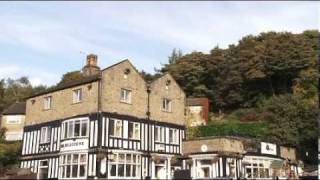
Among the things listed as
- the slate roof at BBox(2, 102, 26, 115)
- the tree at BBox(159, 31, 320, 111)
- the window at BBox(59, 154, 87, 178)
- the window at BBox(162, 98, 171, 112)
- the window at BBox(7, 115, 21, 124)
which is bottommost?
the window at BBox(59, 154, 87, 178)

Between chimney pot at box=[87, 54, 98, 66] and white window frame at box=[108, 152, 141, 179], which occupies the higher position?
chimney pot at box=[87, 54, 98, 66]

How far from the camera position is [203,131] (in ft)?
147

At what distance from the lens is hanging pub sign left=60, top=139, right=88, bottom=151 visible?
31.7 meters

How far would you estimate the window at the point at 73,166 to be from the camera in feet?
103

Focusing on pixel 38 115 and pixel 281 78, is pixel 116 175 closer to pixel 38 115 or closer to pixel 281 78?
pixel 38 115

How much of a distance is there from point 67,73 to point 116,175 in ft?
119

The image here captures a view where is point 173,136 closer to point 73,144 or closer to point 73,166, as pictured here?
point 73,144

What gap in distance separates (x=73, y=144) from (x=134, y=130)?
4.36m

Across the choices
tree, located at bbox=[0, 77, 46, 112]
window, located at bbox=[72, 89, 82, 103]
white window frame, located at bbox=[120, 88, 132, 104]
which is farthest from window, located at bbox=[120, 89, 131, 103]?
tree, located at bbox=[0, 77, 46, 112]

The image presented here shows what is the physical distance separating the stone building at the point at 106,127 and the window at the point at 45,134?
75 millimetres

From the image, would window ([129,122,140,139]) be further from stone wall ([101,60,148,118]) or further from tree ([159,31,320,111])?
tree ([159,31,320,111])

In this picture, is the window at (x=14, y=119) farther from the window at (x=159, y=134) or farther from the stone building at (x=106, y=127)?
the window at (x=159, y=134)

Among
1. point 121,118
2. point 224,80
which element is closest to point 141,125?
point 121,118

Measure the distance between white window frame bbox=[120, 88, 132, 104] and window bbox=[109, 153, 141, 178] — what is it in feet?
12.9
